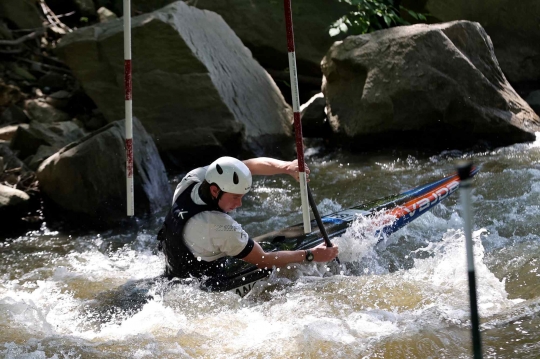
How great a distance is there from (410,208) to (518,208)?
35.7 inches

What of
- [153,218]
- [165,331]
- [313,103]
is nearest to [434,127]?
[313,103]

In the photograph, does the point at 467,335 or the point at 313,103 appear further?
the point at 313,103

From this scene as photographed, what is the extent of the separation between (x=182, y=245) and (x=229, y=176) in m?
0.49

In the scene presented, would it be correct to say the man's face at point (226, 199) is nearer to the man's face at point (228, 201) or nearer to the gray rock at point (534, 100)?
A: the man's face at point (228, 201)

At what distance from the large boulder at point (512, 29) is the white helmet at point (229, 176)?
20.5ft

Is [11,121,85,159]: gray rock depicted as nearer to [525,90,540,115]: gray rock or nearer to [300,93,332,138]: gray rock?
[300,93,332,138]: gray rock

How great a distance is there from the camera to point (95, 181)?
5695 mm

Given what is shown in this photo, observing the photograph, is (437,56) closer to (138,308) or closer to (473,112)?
(473,112)

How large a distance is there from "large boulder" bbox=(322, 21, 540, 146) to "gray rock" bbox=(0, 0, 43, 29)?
4.76m

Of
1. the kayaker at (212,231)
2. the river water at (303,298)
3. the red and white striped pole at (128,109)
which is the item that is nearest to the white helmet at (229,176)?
the kayaker at (212,231)

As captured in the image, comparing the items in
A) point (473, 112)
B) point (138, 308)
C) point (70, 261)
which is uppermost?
point (473, 112)

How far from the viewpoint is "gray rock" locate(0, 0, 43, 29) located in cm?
954

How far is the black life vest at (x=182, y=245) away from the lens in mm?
3666

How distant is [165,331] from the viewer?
340 cm
